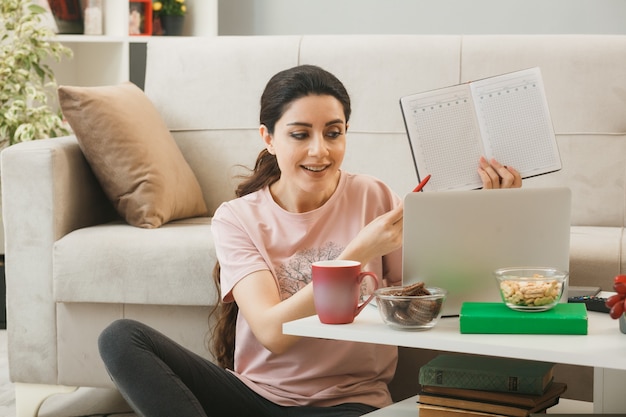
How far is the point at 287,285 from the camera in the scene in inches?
68.4

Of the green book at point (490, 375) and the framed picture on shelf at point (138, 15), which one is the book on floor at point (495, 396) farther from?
the framed picture on shelf at point (138, 15)

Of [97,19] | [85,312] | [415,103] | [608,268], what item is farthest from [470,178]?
[97,19]

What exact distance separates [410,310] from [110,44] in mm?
2926

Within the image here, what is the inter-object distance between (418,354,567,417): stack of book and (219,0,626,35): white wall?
7.72 ft

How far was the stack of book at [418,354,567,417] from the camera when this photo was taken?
1407 millimetres

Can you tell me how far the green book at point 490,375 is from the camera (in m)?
1.41

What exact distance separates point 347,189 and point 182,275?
0.63m

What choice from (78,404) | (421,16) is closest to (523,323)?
(78,404)

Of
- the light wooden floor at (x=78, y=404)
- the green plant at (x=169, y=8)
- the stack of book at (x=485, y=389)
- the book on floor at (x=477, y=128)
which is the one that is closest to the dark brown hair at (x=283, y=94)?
the book on floor at (x=477, y=128)

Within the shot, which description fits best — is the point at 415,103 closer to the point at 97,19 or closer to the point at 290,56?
the point at 290,56

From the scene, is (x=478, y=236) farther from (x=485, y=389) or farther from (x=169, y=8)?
(x=169, y=8)

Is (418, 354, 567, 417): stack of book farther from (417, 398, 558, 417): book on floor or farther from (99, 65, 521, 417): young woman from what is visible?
(99, 65, 521, 417): young woman

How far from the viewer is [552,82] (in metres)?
2.63

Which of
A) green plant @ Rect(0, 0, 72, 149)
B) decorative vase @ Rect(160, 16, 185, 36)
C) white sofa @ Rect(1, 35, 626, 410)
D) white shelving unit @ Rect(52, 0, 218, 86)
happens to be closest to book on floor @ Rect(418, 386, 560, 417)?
white sofa @ Rect(1, 35, 626, 410)
